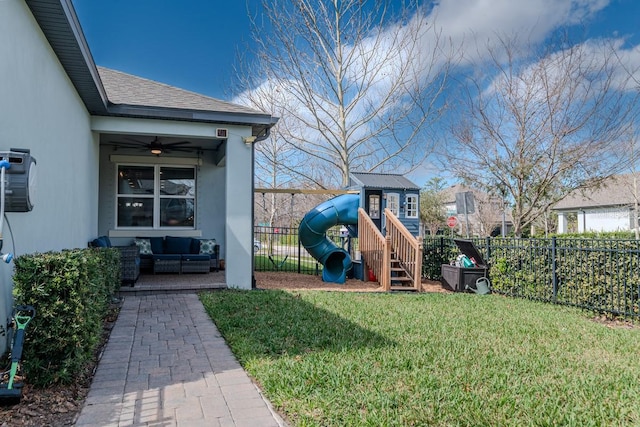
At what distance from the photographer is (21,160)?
10.9 feet

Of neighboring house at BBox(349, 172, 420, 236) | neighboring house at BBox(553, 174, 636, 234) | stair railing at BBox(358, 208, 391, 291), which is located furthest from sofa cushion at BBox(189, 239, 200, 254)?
neighboring house at BBox(553, 174, 636, 234)

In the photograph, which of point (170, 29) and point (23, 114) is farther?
point (170, 29)

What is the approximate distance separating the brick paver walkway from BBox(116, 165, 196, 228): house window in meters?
5.32

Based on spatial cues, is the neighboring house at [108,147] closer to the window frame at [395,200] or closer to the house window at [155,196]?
the house window at [155,196]

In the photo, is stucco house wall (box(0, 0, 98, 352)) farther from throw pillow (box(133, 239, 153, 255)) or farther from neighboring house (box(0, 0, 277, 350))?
throw pillow (box(133, 239, 153, 255))

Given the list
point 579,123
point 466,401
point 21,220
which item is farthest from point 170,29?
point 466,401

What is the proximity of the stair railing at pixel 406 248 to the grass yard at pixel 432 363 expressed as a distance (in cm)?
210

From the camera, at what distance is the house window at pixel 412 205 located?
1263 cm

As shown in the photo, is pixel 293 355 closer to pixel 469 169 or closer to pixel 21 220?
pixel 21 220

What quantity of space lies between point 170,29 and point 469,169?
33.0 feet

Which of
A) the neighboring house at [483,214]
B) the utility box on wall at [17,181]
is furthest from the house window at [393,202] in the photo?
the utility box on wall at [17,181]

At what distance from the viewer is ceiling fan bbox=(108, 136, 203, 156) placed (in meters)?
9.31

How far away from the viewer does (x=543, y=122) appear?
1073cm

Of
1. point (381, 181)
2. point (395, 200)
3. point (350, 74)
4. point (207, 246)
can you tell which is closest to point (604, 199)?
point (350, 74)
